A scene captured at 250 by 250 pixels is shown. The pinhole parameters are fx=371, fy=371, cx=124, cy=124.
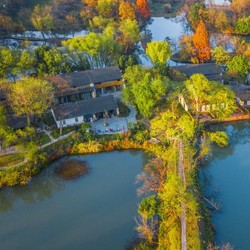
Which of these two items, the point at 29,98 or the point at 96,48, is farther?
the point at 96,48

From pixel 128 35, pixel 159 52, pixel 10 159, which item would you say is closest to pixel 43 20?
pixel 128 35

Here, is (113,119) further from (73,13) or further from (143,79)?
(73,13)

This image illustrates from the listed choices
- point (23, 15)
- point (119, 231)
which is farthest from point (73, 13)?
point (119, 231)

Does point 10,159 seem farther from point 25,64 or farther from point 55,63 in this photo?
point 55,63

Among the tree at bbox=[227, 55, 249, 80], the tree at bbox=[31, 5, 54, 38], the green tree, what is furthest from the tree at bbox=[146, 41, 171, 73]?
the tree at bbox=[31, 5, 54, 38]

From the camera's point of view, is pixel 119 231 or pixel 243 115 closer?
pixel 119 231

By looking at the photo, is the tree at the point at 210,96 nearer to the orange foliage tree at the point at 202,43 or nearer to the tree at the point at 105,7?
the orange foliage tree at the point at 202,43
